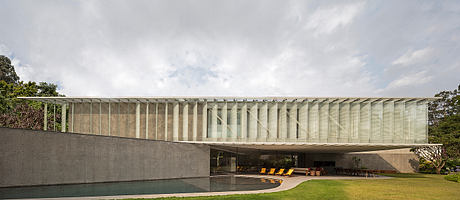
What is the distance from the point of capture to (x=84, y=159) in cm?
1556

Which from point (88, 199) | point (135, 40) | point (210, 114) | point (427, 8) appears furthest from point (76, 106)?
point (427, 8)

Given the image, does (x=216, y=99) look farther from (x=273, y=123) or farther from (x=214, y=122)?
(x=273, y=123)

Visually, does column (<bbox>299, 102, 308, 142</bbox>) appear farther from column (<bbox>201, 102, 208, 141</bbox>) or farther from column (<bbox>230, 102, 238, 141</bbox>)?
column (<bbox>201, 102, 208, 141</bbox>)

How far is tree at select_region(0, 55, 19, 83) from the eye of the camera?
50.2m

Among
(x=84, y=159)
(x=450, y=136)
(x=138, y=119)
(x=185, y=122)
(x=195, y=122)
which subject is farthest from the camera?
(x=450, y=136)

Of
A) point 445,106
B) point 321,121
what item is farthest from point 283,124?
point 445,106

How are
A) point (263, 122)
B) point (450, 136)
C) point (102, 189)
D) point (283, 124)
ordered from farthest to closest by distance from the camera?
point (450, 136)
point (263, 122)
point (283, 124)
point (102, 189)

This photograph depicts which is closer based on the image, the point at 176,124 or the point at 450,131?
the point at 176,124

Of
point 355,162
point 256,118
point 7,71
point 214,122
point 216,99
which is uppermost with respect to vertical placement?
point 7,71

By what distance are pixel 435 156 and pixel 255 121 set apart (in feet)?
86.2

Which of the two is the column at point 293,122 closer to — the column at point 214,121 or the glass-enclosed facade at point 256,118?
the glass-enclosed facade at point 256,118

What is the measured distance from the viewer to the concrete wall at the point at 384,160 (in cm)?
3547

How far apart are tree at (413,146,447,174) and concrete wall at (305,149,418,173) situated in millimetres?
1219

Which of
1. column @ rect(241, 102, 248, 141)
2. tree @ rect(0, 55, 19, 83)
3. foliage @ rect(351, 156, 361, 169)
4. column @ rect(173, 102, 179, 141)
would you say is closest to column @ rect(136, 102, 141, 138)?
column @ rect(173, 102, 179, 141)
